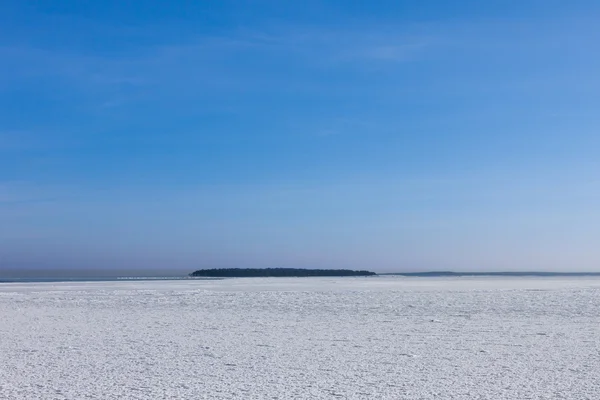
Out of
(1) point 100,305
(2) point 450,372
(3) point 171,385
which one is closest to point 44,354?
(3) point 171,385

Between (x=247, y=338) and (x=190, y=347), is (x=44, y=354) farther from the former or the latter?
(x=247, y=338)

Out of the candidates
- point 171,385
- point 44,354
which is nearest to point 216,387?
point 171,385

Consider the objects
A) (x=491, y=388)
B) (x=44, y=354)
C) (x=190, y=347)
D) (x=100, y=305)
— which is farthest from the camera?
(x=100, y=305)

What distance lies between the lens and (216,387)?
299 inches

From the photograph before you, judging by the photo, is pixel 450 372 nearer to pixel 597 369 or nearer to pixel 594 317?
pixel 597 369

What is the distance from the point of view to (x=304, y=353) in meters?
9.98

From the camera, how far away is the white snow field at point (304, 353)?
7.45m

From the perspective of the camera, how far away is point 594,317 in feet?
48.8

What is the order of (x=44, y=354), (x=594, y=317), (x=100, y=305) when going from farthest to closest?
(x=100, y=305)
(x=594, y=317)
(x=44, y=354)

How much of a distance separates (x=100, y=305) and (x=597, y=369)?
14.9m

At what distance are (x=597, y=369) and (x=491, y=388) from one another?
200 cm

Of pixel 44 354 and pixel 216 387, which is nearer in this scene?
pixel 216 387

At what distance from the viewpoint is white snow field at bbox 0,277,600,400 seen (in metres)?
7.45

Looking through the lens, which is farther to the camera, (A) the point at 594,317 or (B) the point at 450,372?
(A) the point at 594,317
